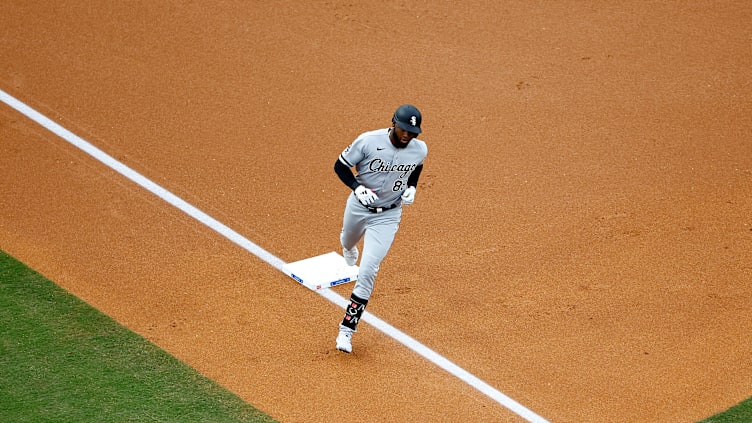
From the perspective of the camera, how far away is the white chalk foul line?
7848mm

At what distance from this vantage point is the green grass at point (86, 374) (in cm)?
727

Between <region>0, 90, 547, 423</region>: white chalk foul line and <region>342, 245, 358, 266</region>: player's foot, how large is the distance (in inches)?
12.4

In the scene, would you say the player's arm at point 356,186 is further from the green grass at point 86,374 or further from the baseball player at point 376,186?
the green grass at point 86,374

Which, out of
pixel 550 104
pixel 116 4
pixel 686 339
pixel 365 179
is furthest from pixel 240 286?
pixel 116 4

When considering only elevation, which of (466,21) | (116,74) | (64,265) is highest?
(466,21)

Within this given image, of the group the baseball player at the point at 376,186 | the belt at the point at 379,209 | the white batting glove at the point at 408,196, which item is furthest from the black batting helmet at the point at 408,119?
the belt at the point at 379,209

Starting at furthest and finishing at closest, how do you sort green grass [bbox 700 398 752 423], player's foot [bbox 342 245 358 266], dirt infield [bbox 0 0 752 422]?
player's foot [bbox 342 245 358 266], dirt infield [bbox 0 0 752 422], green grass [bbox 700 398 752 423]

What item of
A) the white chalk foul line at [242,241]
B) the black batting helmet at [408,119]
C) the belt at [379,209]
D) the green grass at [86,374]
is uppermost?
the black batting helmet at [408,119]

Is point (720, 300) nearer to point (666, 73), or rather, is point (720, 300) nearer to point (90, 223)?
point (666, 73)

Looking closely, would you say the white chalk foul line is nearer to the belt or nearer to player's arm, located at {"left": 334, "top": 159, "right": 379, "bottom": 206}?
the belt

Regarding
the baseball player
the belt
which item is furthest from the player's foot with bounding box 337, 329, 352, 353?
the belt

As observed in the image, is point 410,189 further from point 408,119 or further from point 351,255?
point 351,255

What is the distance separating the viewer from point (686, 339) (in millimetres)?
8539

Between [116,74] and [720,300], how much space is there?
7.03 meters
